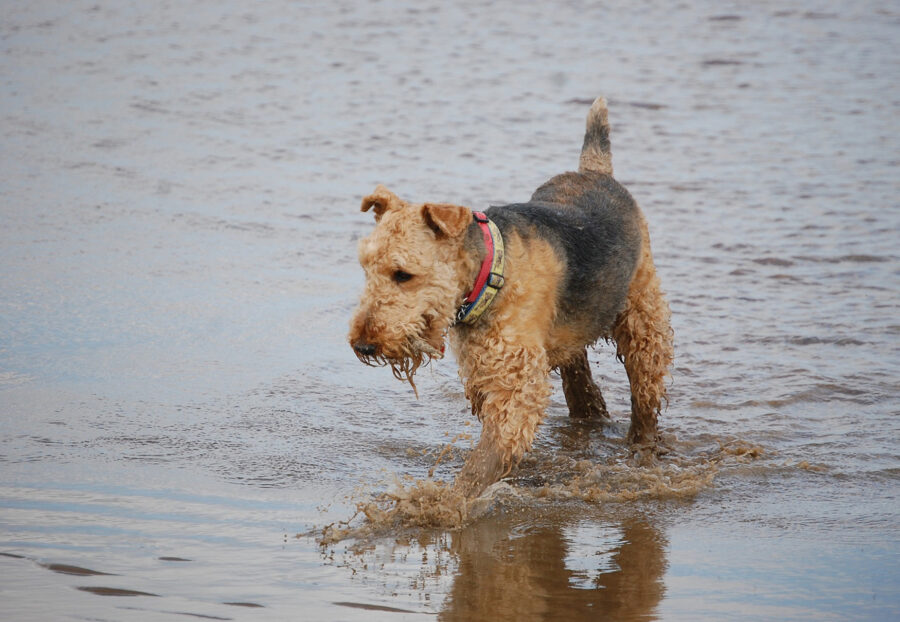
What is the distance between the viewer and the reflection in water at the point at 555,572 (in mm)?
3533

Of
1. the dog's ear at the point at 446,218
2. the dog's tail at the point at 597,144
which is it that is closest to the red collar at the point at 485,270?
the dog's ear at the point at 446,218

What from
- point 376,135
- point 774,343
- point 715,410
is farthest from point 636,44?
point 715,410

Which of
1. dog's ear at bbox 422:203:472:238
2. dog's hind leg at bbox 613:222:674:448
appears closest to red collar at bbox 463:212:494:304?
→ dog's ear at bbox 422:203:472:238

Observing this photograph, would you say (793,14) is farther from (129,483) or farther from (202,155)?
(129,483)

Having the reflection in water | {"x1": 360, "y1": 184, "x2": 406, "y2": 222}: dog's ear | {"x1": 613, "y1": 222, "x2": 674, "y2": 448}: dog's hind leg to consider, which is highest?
{"x1": 360, "y1": 184, "x2": 406, "y2": 222}: dog's ear

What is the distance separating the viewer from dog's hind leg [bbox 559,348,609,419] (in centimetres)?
589

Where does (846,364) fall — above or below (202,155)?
below

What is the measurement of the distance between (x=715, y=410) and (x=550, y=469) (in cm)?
135

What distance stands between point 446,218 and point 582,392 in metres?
2.17

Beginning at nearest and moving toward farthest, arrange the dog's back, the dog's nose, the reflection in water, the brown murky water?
the reflection in water < the brown murky water < the dog's nose < the dog's back

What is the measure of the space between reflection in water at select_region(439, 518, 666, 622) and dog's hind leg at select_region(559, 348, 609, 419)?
1539 mm

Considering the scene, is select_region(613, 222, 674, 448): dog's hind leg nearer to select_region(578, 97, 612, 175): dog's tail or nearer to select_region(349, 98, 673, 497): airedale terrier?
select_region(349, 98, 673, 497): airedale terrier

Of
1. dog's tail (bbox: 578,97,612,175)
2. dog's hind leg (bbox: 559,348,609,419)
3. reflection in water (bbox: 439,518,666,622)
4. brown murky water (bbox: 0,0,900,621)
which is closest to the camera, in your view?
reflection in water (bbox: 439,518,666,622)

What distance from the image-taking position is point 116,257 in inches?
300
